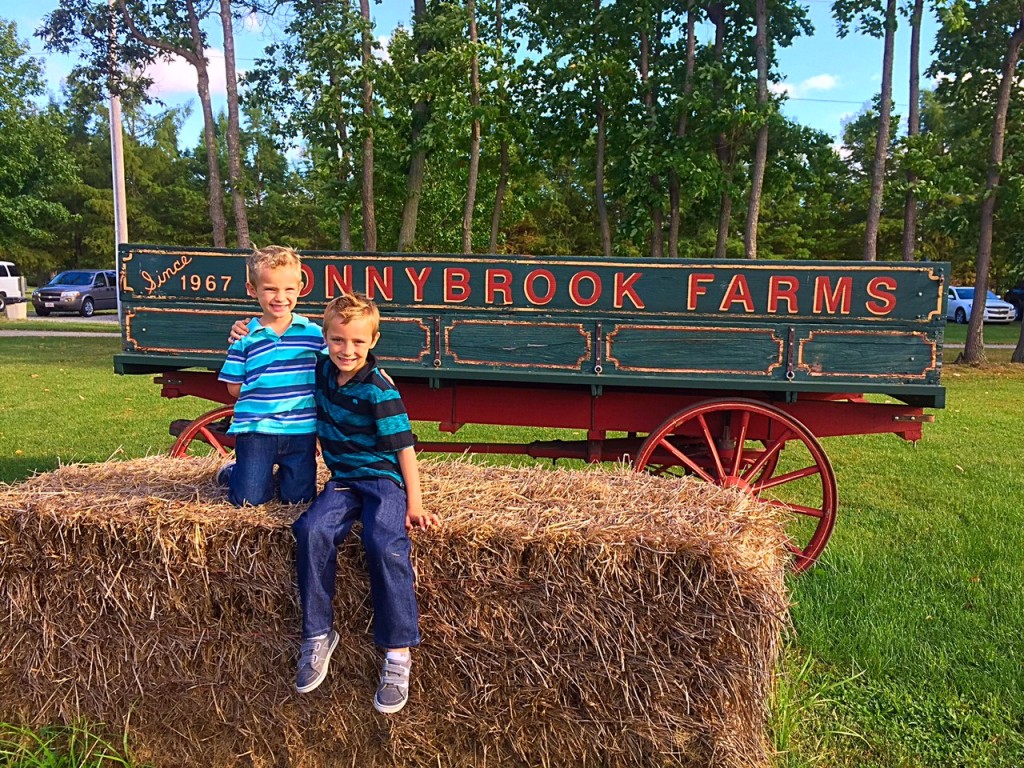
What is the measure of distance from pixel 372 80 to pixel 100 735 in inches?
491

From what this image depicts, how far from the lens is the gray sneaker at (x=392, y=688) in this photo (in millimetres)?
2441

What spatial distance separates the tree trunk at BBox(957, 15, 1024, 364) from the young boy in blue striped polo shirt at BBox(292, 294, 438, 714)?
15.2 m

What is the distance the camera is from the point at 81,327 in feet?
71.2

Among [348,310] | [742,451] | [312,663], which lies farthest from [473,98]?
[312,663]

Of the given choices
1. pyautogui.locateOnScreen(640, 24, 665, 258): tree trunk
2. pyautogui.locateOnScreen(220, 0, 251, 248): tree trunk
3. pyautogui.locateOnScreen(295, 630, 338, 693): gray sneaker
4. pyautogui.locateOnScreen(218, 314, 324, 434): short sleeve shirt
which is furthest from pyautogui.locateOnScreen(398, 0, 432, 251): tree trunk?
pyautogui.locateOnScreen(295, 630, 338, 693): gray sneaker

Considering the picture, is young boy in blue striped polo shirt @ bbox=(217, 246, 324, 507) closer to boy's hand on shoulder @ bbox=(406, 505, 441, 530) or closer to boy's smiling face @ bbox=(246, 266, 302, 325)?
boy's smiling face @ bbox=(246, 266, 302, 325)

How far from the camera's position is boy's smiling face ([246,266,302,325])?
273 cm

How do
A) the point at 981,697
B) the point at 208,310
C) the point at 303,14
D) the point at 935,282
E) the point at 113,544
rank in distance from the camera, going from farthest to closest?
the point at 303,14 < the point at 208,310 < the point at 935,282 < the point at 981,697 < the point at 113,544

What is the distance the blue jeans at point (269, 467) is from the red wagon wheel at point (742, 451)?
6.62 feet

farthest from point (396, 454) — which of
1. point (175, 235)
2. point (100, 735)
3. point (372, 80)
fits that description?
point (175, 235)

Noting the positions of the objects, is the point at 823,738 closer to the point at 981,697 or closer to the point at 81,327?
the point at 981,697

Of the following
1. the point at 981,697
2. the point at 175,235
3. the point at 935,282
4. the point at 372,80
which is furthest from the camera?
the point at 175,235

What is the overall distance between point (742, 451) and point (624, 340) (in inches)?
46.3

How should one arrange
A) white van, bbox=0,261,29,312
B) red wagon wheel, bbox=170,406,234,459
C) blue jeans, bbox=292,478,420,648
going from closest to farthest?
blue jeans, bbox=292,478,420,648 → red wagon wheel, bbox=170,406,234,459 → white van, bbox=0,261,29,312
